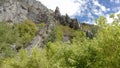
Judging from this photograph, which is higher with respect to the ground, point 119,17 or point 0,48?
point 119,17

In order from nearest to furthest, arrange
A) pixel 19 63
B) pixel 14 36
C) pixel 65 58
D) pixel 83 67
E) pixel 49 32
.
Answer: pixel 83 67 < pixel 65 58 < pixel 19 63 < pixel 14 36 < pixel 49 32

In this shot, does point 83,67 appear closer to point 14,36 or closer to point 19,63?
point 19,63

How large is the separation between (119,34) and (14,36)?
108186mm

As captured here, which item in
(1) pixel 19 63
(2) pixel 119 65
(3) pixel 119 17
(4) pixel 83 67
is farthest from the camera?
(1) pixel 19 63

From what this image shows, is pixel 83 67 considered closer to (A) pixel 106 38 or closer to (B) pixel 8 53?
(A) pixel 106 38

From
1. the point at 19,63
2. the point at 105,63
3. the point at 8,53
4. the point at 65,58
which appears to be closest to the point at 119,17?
the point at 105,63

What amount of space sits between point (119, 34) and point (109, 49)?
58.8 inches

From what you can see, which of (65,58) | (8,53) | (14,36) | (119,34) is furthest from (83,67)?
(14,36)

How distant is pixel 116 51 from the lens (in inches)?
1027

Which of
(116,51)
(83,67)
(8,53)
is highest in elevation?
(116,51)

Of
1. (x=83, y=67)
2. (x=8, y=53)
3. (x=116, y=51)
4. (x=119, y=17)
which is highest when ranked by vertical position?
(x=119, y=17)

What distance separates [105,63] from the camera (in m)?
26.8

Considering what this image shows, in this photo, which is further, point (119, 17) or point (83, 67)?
point (83, 67)

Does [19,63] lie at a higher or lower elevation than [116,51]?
lower
